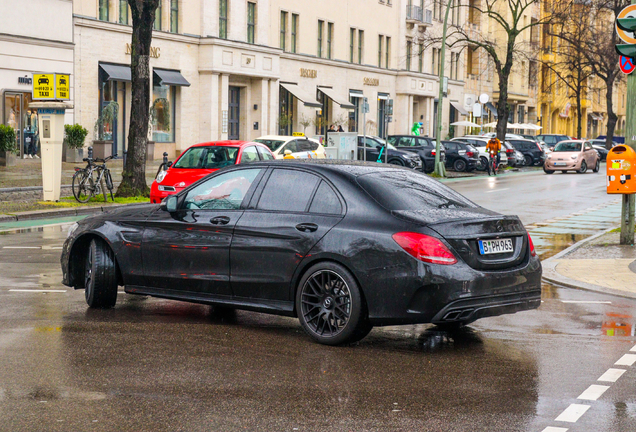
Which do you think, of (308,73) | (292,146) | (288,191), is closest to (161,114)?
(308,73)

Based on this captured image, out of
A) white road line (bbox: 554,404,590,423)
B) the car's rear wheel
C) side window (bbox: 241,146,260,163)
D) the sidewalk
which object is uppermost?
side window (bbox: 241,146,260,163)

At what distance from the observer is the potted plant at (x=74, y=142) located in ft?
120

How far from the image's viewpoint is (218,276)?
8008 mm

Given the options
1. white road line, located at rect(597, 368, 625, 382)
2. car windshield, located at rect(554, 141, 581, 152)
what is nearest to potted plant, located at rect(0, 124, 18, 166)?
car windshield, located at rect(554, 141, 581, 152)

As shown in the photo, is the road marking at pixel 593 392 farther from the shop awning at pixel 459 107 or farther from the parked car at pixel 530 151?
the shop awning at pixel 459 107

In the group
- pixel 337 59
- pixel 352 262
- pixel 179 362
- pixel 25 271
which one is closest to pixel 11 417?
pixel 179 362

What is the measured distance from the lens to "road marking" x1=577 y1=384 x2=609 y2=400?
6.06 meters

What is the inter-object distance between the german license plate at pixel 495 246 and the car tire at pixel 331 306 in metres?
0.99

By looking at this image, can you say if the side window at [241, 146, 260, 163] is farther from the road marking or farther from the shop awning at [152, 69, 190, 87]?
the shop awning at [152, 69, 190, 87]

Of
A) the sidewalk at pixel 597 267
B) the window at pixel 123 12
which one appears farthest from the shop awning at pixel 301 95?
the sidewalk at pixel 597 267

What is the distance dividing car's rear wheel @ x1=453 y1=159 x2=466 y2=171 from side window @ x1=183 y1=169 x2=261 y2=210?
3552 centimetres

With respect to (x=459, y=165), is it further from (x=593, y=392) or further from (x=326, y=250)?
(x=593, y=392)

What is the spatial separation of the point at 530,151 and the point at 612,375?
49.2 m

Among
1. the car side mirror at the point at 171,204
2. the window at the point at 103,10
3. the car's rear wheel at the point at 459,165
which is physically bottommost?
the car's rear wheel at the point at 459,165
